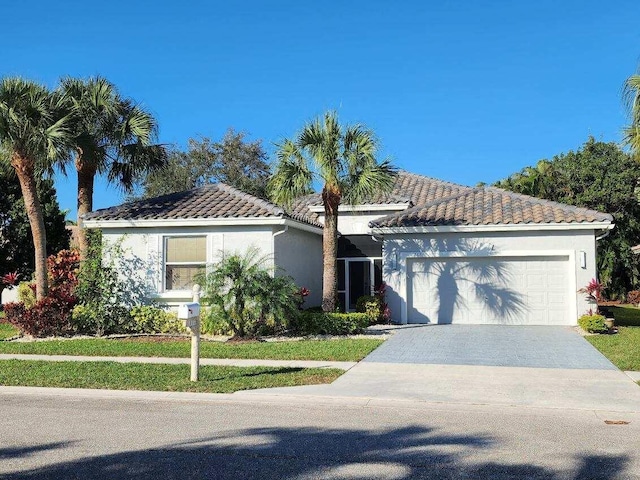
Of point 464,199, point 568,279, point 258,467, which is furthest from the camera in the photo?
point 464,199

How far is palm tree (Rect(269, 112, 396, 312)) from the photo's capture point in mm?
16078

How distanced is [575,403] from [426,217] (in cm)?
1176

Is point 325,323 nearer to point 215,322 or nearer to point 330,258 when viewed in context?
point 330,258

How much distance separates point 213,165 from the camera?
134 feet

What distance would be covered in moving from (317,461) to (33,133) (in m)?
13.1

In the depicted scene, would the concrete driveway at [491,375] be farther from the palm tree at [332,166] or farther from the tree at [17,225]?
the tree at [17,225]

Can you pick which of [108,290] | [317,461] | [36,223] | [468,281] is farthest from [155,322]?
[317,461]

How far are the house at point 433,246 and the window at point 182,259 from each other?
29mm

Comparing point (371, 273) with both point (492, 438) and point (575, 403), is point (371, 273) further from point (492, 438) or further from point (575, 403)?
point (492, 438)

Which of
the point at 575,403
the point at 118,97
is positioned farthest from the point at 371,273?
the point at 575,403

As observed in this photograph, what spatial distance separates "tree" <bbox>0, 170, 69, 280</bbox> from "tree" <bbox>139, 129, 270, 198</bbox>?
14272mm

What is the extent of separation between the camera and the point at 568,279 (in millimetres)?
18266

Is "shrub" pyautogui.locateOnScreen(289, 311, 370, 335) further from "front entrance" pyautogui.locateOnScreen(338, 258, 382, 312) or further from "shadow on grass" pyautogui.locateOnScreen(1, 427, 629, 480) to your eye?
"shadow on grass" pyautogui.locateOnScreen(1, 427, 629, 480)

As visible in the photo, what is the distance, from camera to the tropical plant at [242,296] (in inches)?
584
